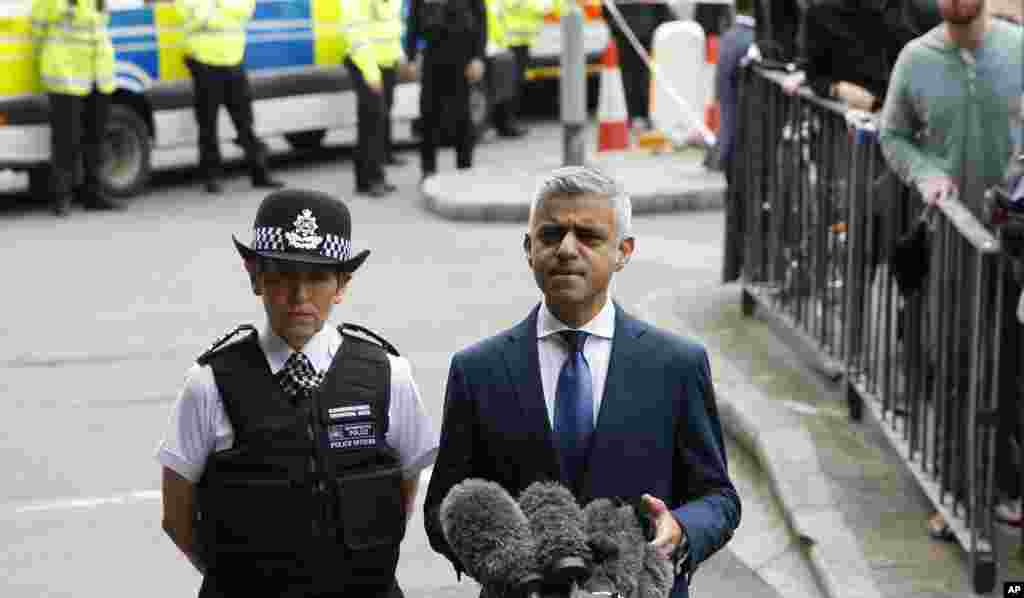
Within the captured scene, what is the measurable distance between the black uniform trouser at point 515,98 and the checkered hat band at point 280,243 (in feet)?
50.7

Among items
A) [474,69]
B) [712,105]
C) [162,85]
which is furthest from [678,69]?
[162,85]

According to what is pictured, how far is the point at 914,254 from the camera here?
6945 mm

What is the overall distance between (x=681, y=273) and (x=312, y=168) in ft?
20.7

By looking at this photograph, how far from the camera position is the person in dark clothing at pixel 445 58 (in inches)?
631

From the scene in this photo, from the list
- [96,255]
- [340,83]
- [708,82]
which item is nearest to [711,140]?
[708,82]

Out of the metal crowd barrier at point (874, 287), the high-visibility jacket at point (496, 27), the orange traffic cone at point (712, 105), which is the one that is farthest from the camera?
the high-visibility jacket at point (496, 27)

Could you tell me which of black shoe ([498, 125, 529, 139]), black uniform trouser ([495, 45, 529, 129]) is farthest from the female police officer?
black shoe ([498, 125, 529, 139])

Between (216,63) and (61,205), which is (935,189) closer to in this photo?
(216,63)

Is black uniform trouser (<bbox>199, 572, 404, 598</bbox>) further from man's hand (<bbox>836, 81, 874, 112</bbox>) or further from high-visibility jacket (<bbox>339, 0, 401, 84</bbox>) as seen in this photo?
high-visibility jacket (<bbox>339, 0, 401, 84</bbox>)

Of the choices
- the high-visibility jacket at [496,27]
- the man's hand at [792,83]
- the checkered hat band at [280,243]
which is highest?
the checkered hat band at [280,243]

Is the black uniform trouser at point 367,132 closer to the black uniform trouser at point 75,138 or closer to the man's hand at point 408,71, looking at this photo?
the man's hand at point 408,71

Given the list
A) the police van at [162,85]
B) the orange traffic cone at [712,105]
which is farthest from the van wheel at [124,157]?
the orange traffic cone at [712,105]

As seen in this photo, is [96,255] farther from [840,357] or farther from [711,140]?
[840,357]

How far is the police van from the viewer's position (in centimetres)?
1474
